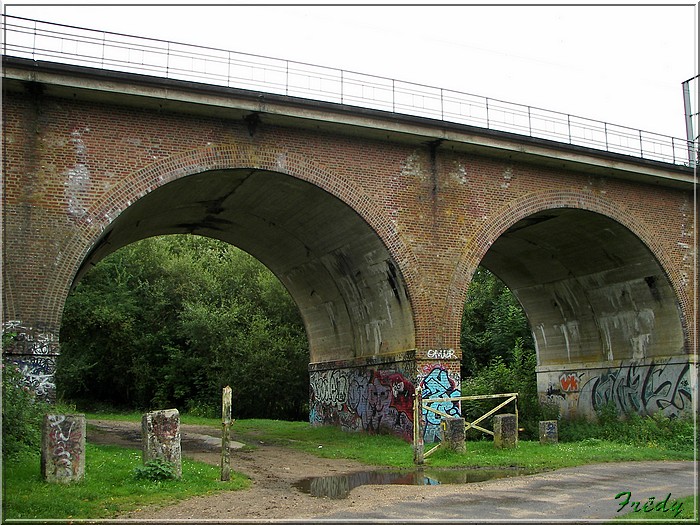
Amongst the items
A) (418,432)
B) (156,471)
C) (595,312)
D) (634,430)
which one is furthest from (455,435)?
Result: (595,312)

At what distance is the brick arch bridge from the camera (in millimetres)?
14180

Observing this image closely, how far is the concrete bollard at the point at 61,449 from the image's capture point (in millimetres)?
10000

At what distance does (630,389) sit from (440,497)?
1520 centimetres

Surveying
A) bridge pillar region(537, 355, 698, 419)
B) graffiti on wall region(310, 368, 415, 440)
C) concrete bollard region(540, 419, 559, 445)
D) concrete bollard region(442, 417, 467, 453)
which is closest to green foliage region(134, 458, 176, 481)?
concrete bollard region(442, 417, 467, 453)

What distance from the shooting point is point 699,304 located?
21.7 metres

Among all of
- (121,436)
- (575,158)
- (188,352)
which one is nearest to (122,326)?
(188,352)

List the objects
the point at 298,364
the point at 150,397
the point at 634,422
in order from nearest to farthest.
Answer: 1. the point at 634,422
2. the point at 298,364
3. the point at 150,397

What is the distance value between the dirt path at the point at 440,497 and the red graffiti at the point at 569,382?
10.1 metres

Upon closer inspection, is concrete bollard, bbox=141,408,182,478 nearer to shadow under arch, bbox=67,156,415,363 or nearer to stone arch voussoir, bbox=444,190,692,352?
shadow under arch, bbox=67,156,415,363

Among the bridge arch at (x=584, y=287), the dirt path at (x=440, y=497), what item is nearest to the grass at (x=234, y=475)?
the dirt path at (x=440, y=497)

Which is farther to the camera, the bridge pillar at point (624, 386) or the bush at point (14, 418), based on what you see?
the bridge pillar at point (624, 386)

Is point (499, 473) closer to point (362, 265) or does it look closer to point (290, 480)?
point (290, 480)

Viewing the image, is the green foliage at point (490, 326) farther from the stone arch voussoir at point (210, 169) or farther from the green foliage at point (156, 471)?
the green foliage at point (156, 471)

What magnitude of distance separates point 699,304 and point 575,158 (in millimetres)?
6777
